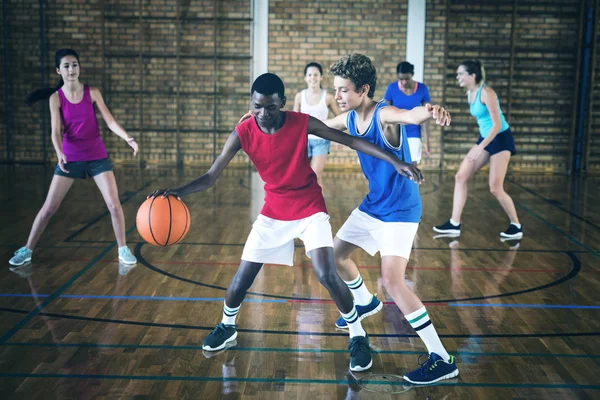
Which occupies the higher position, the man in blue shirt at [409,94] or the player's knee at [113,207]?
the man in blue shirt at [409,94]

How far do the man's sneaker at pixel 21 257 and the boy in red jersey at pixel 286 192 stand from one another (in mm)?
2443

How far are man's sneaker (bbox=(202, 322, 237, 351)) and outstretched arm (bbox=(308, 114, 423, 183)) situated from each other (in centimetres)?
121

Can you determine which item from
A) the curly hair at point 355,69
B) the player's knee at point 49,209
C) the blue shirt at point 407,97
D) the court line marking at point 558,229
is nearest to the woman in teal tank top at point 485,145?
the court line marking at point 558,229

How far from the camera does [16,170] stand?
10641 mm

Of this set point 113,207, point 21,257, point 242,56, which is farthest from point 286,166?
point 242,56

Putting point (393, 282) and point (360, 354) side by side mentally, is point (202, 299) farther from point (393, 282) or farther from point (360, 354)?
point (393, 282)

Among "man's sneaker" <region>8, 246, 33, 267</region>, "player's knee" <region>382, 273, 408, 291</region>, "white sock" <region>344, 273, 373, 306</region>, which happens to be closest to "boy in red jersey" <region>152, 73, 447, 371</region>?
"player's knee" <region>382, 273, 408, 291</region>

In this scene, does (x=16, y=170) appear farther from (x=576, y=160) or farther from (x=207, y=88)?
(x=576, y=160)

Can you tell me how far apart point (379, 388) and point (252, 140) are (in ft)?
4.53

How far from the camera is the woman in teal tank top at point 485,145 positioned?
20.7ft

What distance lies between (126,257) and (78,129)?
3.55 feet

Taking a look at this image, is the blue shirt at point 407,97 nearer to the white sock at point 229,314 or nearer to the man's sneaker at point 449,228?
the man's sneaker at point 449,228

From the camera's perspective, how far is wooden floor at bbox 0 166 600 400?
341 cm

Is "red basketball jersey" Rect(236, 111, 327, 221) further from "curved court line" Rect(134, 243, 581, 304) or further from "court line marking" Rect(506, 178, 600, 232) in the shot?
"court line marking" Rect(506, 178, 600, 232)
